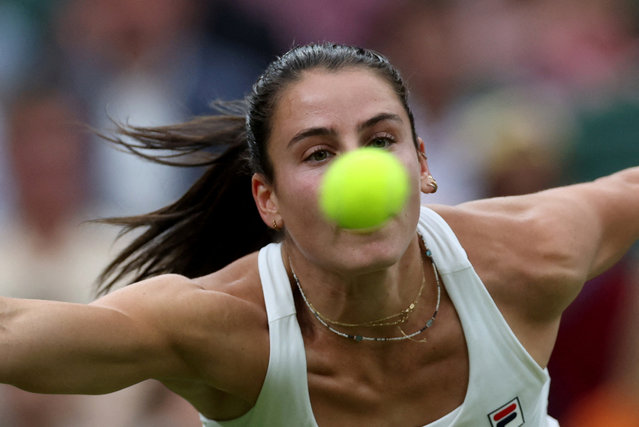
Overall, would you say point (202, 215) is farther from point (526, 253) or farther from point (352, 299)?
point (526, 253)

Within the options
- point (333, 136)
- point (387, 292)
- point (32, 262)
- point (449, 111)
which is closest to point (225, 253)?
point (387, 292)

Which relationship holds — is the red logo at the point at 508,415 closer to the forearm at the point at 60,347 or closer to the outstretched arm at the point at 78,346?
the outstretched arm at the point at 78,346

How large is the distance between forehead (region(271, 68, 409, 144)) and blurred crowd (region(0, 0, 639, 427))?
202 centimetres

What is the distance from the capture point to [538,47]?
15.9 ft

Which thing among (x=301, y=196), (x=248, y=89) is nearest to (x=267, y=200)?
(x=301, y=196)

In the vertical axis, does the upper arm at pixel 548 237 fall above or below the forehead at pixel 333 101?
below

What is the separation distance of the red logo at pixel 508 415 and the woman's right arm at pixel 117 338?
88cm

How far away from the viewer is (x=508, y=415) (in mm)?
2711

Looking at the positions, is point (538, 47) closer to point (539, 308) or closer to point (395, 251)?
point (539, 308)

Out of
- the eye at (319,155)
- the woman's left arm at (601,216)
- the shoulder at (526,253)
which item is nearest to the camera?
the eye at (319,155)

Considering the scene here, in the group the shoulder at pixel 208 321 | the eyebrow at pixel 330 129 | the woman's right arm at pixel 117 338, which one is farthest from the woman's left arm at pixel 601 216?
the woman's right arm at pixel 117 338

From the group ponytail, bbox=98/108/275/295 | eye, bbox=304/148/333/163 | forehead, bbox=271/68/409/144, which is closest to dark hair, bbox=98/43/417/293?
ponytail, bbox=98/108/275/295

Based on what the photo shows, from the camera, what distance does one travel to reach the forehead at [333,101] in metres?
2.35

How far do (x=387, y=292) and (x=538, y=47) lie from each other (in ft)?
9.00
